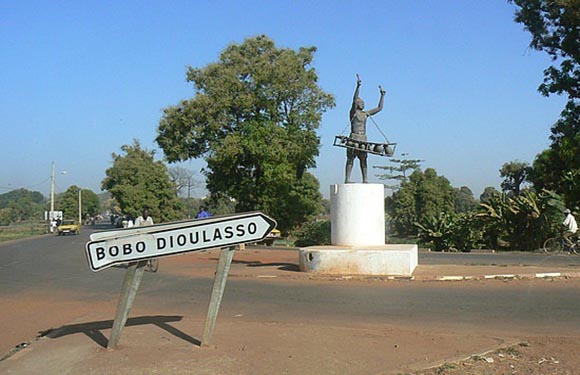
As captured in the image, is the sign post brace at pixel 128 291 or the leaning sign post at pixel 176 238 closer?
the leaning sign post at pixel 176 238

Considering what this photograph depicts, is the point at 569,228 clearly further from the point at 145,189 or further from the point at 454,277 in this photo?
the point at 145,189

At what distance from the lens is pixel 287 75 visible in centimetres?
3400

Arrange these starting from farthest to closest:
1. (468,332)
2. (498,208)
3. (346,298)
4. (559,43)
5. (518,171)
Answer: (518,171)
(559,43)
(498,208)
(346,298)
(468,332)

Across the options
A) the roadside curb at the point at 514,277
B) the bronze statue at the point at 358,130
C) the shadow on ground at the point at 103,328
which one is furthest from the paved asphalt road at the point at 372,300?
the bronze statue at the point at 358,130

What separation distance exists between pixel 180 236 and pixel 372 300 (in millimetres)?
4994

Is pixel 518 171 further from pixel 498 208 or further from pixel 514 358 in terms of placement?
pixel 514 358

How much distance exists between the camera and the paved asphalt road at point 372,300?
9109 mm

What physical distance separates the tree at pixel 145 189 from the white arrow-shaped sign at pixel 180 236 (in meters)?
50.6

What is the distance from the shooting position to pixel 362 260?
1436 centimetres

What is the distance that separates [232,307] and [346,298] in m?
2.09

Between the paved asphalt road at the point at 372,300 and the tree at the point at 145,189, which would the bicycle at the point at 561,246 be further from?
the tree at the point at 145,189

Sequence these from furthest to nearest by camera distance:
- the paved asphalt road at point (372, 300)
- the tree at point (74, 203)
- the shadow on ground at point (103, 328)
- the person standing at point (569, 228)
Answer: the tree at point (74, 203)
the person standing at point (569, 228)
the paved asphalt road at point (372, 300)
the shadow on ground at point (103, 328)

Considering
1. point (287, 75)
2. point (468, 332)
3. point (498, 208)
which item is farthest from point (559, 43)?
point (468, 332)

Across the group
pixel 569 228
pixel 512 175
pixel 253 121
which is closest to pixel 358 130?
pixel 569 228
